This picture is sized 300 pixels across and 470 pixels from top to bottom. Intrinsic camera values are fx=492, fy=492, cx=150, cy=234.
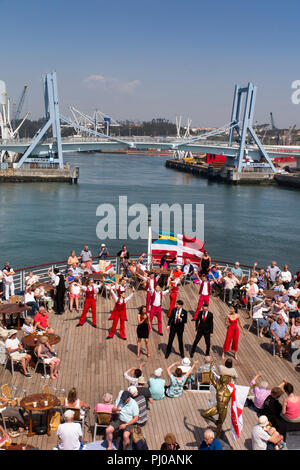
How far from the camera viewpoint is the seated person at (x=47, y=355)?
6.48m

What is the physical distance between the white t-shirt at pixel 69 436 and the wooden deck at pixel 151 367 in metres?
0.46

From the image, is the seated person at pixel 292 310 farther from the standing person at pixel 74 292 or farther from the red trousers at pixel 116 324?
the standing person at pixel 74 292

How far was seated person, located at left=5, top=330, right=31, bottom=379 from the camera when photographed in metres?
6.49

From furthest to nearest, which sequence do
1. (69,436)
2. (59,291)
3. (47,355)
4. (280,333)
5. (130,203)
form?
(130,203), (59,291), (280,333), (47,355), (69,436)

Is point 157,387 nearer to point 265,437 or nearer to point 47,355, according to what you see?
point 265,437

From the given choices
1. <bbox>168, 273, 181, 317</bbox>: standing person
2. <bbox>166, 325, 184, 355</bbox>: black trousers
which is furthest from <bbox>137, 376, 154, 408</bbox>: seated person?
<bbox>168, 273, 181, 317</bbox>: standing person

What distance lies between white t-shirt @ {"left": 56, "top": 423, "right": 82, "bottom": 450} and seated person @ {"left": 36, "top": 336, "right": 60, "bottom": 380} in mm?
1820

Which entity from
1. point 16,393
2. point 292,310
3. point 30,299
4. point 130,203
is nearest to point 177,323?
point 16,393

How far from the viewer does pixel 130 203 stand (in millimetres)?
41031

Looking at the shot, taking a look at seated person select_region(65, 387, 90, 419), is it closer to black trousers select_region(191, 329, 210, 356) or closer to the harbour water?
black trousers select_region(191, 329, 210, 356)

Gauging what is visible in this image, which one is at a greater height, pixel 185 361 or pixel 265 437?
pixel 185 361

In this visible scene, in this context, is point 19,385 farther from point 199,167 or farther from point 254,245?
point 199,167

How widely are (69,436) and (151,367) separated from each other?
2427mm
